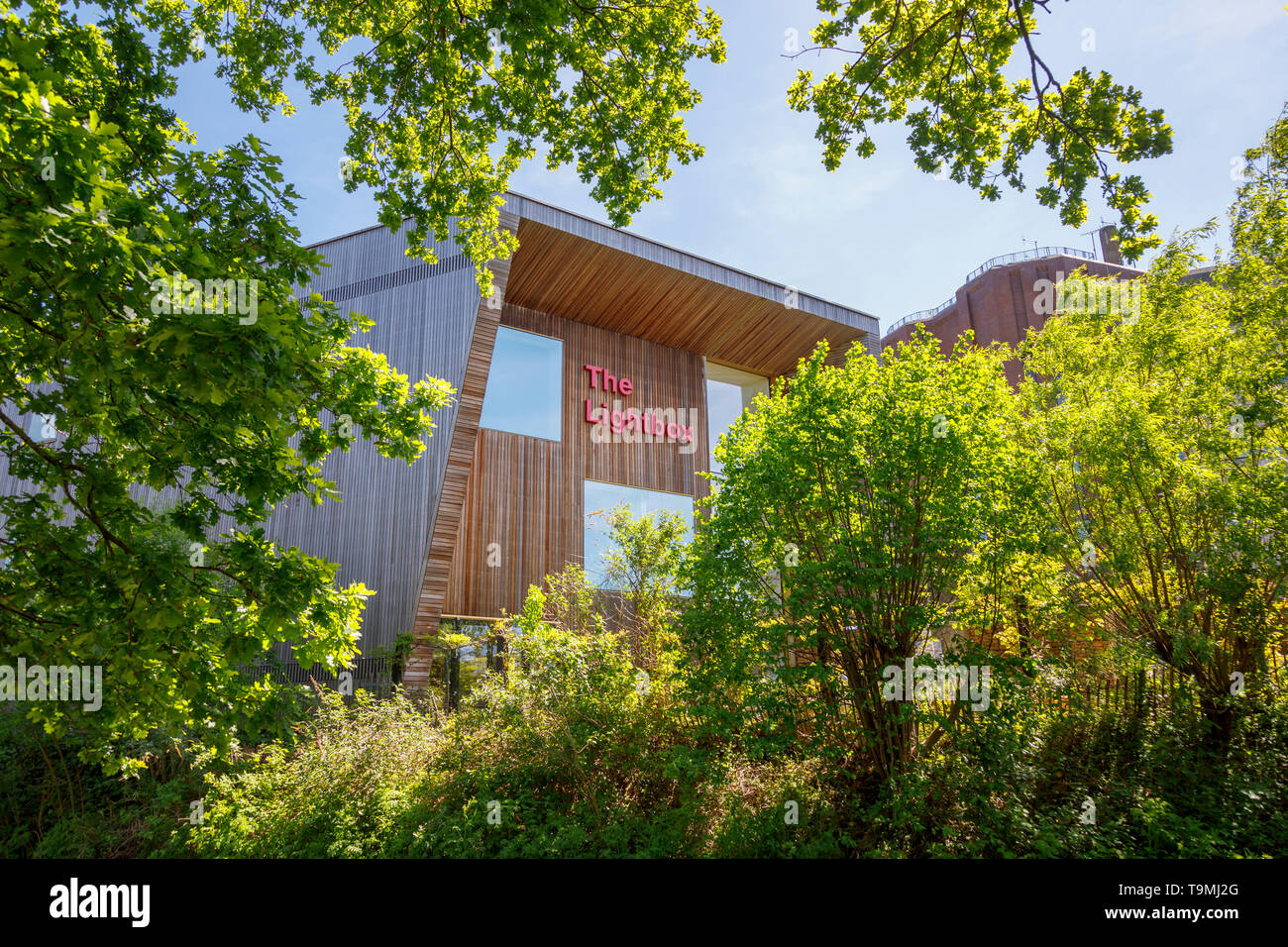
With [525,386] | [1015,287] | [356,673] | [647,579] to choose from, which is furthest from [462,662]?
[1015,287]

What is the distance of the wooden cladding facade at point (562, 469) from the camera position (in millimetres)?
15016

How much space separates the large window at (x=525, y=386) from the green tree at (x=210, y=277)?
30.9ft

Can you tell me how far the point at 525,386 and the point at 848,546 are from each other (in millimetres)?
11242

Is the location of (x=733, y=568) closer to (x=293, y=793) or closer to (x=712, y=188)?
(x=712, y=188)

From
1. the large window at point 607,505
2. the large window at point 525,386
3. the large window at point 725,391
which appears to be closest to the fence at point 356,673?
the large window at point 607,505

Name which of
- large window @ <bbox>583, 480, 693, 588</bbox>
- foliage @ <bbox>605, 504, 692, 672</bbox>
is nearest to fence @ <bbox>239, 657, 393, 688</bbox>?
large window @ <bbox>583, 480, 693, 588</bbox>

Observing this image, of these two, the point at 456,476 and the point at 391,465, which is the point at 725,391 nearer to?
the point at 456,476

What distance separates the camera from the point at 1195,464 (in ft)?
25.0

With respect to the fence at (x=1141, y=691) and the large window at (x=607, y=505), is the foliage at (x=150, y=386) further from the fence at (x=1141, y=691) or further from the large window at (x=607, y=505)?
the large window at (x=607, y=505)

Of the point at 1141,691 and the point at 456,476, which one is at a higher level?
the point at 456,476

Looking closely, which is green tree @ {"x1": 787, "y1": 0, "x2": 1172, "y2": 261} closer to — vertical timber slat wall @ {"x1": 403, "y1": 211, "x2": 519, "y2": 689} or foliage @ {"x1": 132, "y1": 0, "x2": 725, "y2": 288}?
foliage @ {"x1": 132, "y1": 0, "x2": 725, "y2": 288}

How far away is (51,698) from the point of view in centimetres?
456

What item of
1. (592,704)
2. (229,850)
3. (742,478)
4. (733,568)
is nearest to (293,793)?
(229,850)

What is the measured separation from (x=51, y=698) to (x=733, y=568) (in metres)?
5.55
